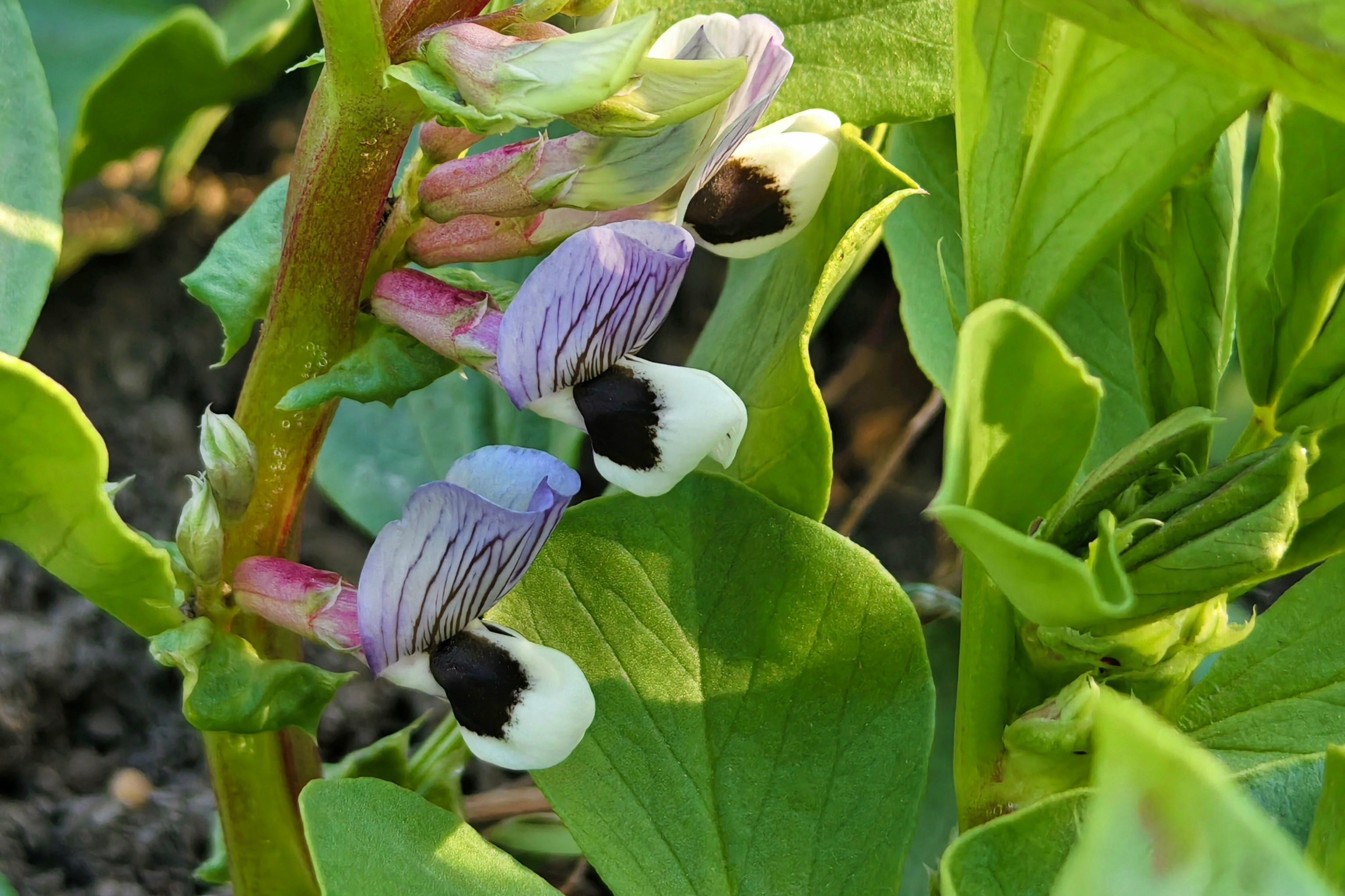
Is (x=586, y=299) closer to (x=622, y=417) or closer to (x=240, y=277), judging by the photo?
(x=622, y=417)

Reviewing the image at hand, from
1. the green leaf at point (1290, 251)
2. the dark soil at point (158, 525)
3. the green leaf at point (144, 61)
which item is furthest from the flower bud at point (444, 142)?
the dark soil at point (158, 525)

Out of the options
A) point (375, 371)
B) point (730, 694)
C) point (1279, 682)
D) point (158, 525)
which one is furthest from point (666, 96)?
point (158, 525)

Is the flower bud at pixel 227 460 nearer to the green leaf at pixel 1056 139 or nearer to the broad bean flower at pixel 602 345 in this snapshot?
the broad bean flower at pixel 602 345

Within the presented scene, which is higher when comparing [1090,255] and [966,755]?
[1090,255]

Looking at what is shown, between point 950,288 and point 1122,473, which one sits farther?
point 950,288

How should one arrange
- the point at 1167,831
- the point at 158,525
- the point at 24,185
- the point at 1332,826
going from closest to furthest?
the point at 1167,831, the point at 1332,826, the point at 24,185, the point at 158,525

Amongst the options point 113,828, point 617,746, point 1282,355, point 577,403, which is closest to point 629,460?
point 577,403

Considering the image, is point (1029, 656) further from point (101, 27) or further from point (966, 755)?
point (101, 27)
